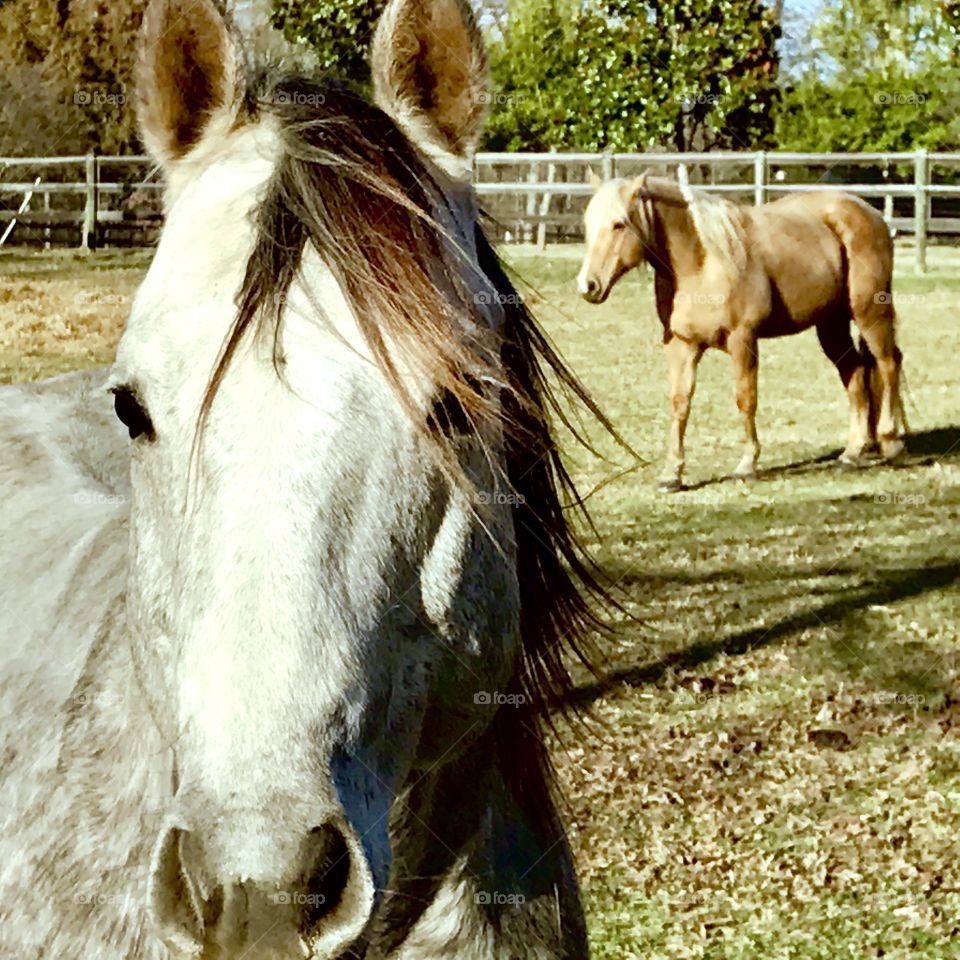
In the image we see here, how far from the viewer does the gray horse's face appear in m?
1.29

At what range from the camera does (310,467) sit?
1.41 meters

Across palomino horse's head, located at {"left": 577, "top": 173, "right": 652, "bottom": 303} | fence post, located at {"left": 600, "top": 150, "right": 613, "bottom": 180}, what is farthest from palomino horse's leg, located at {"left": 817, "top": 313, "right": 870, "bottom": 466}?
fence post, located at {"left": 600, "top": 150, "right": 613, "bottom": 180}

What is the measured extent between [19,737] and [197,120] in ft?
3.27

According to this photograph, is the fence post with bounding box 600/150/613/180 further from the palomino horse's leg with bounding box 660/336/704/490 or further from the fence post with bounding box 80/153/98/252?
the palomino horse's leg with bounding box 660/336/704/490

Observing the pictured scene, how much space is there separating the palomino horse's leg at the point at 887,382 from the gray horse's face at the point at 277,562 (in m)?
8.14

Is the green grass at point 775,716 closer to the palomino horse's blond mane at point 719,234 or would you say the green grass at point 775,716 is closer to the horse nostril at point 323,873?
the horse nostril at point 323,873

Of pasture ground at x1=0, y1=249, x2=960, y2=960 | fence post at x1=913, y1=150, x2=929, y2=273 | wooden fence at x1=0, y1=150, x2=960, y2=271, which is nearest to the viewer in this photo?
pasture ground at x1=0, y1=249, x2=960, y2=960

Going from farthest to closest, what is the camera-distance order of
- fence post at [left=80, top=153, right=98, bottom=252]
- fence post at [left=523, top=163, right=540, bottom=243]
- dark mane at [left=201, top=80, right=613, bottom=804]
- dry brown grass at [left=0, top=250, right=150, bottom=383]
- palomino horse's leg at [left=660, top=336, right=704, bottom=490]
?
fence post at [left=523, top=163, right=540, bottom=243]
fence post at [left=80, top=153, right=98, bottom=252]
dry brown grass at [left=0, top=250, right=150, bottom=383]
palomino horse's leg at [left=660, top=336, right=704, bottom=490]
dark mane at [left=201, top=80, right=613, bottom=804]

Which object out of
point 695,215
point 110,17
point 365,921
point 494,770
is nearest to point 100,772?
point 494,770

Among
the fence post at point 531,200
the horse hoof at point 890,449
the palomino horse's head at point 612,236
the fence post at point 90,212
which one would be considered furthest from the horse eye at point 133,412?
the fence post at point 531,200

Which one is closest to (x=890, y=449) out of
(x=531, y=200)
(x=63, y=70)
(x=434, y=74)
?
(x=434, y=74)

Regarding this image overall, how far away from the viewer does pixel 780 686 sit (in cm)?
527

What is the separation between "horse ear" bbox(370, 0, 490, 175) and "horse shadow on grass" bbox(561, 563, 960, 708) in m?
2.99

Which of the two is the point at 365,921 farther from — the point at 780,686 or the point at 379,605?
the point at 780,686
